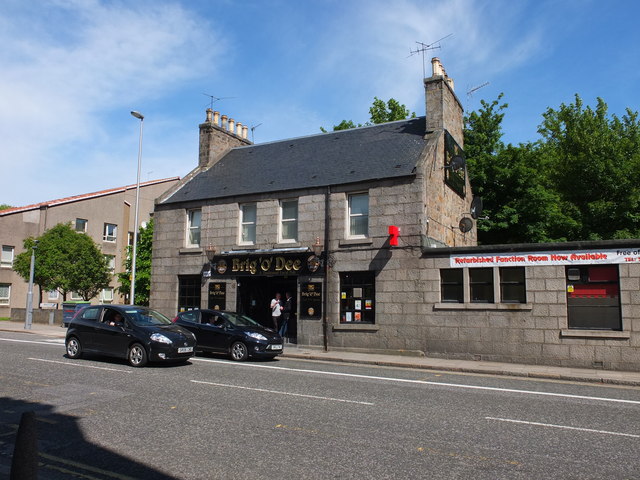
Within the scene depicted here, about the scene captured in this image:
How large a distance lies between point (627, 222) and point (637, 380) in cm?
1708

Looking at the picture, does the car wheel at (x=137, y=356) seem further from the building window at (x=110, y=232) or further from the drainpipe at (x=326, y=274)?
the building window at (x=110, y=232)

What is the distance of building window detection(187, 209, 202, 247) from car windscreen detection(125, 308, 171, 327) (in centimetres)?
851

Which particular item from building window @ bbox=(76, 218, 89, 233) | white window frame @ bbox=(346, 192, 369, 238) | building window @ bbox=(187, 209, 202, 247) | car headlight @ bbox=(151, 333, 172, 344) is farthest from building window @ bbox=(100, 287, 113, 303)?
car headlight @ bbox=(151, 333, 172, 344)

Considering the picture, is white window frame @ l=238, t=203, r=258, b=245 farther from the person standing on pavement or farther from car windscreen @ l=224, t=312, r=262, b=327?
car windscreen @ l=224, t=312, r=262, b=327

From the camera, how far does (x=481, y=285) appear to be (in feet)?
55.1

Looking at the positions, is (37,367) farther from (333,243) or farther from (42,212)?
(42,212)

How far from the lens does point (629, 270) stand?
14836 mm

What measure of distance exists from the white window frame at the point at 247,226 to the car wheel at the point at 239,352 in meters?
6.59

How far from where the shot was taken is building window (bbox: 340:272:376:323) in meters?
18.5

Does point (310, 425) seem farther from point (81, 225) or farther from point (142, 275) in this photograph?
point (81, 225)

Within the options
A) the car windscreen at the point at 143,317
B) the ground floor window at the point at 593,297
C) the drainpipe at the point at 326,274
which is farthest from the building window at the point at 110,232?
the ground floor window at the point at 593,297

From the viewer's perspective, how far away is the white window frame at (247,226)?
70.6 ft

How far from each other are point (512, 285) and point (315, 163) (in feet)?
32.0

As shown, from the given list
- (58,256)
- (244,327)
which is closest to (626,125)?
(244,327)
